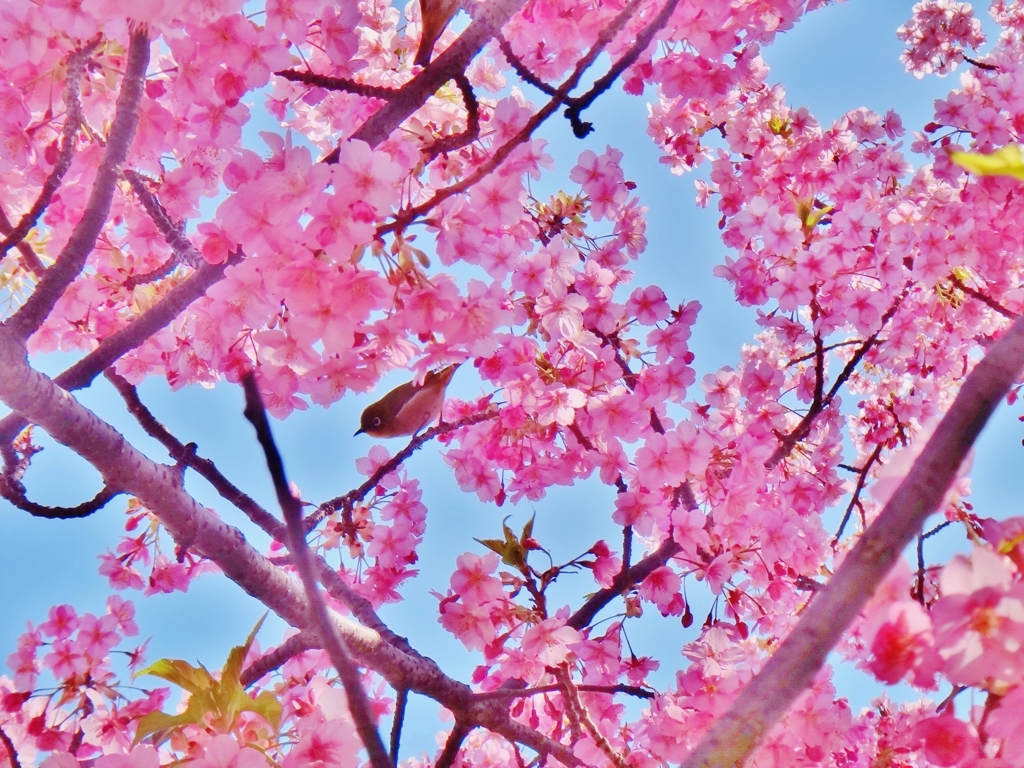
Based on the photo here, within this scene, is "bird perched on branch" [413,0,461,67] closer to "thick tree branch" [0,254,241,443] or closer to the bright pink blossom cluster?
the bright pink blossom cluster

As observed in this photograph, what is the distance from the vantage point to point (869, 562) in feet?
3.77

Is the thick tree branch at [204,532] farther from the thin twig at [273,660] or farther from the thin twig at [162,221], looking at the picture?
the thin twig at [162,221]

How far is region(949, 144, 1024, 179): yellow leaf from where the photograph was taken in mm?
715

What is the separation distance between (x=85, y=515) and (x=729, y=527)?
3.15 meters

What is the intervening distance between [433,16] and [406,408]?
5.08ft

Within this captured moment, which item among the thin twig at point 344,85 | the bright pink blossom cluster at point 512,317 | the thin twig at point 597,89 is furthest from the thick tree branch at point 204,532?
the thin twig at point 597,89

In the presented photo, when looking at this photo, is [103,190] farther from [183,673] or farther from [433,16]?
[183,673]

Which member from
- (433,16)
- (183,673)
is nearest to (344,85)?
(433,16)

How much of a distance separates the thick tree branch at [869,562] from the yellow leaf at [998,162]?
492 millimetres

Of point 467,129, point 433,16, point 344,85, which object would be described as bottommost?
point 344,85

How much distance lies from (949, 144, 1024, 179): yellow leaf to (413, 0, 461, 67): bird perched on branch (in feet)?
7.70

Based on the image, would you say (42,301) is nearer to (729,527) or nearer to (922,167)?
(729,527)

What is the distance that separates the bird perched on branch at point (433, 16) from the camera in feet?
8.79

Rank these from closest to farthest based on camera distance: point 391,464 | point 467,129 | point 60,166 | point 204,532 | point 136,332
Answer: point 60,166 → point 204,532 → point 467,129 → point 136,332 → point 391,464
